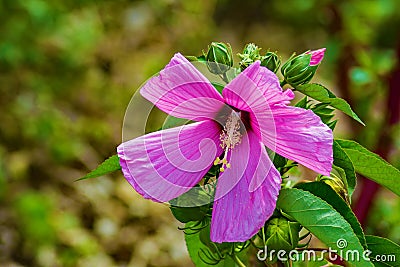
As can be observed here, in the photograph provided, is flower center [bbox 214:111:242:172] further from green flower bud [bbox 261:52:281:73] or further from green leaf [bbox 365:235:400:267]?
green leaf [bbox 365:235:400:267]

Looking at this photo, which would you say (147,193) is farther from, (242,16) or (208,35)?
(242,16)

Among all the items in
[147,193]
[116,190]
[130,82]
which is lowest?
[116,190]

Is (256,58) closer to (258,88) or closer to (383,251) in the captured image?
(258,88)

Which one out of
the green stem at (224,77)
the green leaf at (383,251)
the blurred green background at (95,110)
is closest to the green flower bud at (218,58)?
the green stem at (224,77)

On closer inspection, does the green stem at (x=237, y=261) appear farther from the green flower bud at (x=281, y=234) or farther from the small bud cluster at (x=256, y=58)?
the small bud cluster at (x=256, y=58)

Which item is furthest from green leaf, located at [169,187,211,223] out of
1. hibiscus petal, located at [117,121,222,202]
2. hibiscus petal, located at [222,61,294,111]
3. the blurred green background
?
the blurred green background

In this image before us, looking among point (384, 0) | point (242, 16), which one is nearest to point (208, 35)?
point (242, 16)

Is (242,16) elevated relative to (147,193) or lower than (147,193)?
lower
